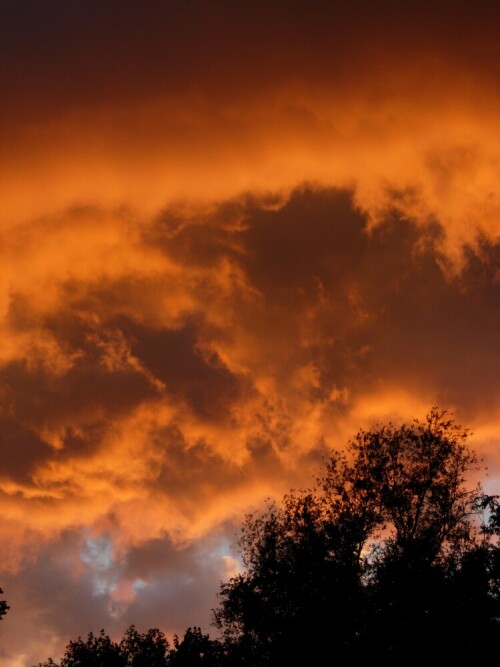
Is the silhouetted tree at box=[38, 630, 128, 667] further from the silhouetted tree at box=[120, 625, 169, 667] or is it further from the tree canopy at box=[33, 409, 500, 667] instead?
the tree canopy at box=[33, 409, 500, 667]

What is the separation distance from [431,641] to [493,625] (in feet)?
14.1

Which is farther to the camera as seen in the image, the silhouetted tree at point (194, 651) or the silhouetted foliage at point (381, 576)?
the silhouetted tree at point (194, 651)

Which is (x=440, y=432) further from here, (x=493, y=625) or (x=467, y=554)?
(x=493, y=625)

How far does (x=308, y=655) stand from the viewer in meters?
43.9

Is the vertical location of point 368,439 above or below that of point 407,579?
above

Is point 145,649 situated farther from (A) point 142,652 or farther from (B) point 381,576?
(B) point 381,576

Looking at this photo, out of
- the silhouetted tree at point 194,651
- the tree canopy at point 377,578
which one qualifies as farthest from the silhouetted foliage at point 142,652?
the tree canopy at point 377,578

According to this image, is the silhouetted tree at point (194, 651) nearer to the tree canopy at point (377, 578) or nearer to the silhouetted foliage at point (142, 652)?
the silhouetted foliage at point (142, 652)

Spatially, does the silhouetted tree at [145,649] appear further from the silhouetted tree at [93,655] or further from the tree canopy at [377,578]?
the tree canopy at [377,578]

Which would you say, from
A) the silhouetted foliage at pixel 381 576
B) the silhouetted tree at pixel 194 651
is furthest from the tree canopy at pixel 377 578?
the silhouetted tree at pixel 194 651

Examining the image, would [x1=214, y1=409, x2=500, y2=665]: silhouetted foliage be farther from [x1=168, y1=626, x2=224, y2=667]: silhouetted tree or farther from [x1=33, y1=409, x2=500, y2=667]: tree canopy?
[x1=168, y1=626, x2=224, y2=667]: silhouetted tree

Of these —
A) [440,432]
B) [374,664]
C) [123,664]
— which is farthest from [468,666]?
[123,664]

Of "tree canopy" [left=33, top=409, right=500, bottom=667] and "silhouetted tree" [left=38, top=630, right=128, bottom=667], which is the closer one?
"tree canopy" [left=33, top=409, right=500, bottom=667]

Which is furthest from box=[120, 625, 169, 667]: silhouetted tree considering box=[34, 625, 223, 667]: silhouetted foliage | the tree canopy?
the tree canopy
